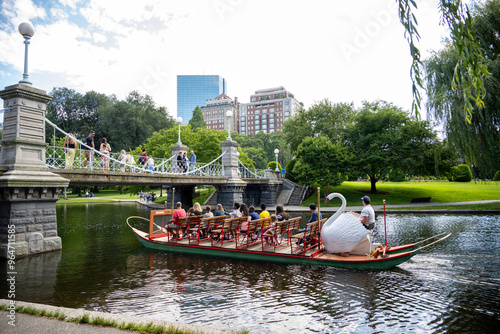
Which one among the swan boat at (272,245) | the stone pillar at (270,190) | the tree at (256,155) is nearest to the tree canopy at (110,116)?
the tree at (256,155)

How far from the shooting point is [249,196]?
31250 millimetres

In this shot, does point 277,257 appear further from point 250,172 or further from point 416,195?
point 416,195

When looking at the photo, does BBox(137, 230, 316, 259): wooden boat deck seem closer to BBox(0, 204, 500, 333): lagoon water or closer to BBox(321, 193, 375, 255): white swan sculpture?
BBox(0, 204, 500, 333): lagoon water

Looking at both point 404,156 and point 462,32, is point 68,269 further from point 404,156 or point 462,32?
point 404,156

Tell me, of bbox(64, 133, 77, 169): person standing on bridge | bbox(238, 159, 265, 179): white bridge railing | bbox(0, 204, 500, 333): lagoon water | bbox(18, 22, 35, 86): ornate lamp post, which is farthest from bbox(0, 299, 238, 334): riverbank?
bbox(238, 159, 265, 179): white bridge railing

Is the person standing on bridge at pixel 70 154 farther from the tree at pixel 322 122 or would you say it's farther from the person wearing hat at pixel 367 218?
the tree at pixel 322 122

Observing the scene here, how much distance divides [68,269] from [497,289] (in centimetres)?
1064

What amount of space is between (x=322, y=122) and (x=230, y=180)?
17.7 metres

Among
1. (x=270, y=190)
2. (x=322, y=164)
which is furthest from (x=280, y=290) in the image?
(x=270, y=190)

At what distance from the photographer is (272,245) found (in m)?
10.4

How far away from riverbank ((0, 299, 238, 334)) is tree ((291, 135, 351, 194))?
2624cm

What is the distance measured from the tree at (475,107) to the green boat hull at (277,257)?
1264 centimetres

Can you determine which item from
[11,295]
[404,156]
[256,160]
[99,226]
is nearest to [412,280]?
[11,295]

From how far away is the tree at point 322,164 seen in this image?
1168 inches
